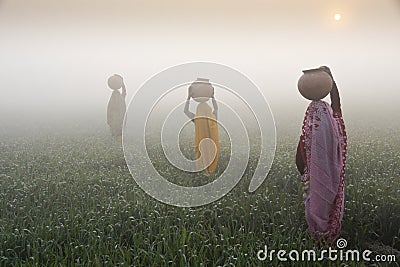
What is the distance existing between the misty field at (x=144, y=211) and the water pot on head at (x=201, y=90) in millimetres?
307

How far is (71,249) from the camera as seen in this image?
1.57 metres

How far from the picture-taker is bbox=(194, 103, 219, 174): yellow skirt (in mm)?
1720

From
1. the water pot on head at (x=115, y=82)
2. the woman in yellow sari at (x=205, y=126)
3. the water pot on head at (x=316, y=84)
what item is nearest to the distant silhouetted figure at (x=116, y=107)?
the water pot on head at (x=115, y=82)

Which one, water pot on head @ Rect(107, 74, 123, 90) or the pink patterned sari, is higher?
water pot on head @ Rect(107, 74, 123, 90)

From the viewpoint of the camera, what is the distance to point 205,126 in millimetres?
1723

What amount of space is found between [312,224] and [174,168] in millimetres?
556

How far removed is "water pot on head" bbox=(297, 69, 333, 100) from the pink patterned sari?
0.04 meters

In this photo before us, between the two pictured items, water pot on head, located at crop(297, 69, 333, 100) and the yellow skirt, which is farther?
the yellow skirt

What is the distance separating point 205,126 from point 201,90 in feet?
0.46

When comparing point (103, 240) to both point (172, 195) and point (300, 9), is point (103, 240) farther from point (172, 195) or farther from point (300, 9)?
point (300, 9)

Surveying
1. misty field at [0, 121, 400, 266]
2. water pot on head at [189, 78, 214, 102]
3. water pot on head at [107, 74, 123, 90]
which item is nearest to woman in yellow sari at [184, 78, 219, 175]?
water pot on head at [189, 78, 214, 102]

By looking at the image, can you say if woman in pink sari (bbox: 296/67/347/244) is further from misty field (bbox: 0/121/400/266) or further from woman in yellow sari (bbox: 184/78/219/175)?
woman in yellow sari (bbox: 184/78/219/175)

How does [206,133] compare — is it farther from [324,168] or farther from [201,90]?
[324,168]

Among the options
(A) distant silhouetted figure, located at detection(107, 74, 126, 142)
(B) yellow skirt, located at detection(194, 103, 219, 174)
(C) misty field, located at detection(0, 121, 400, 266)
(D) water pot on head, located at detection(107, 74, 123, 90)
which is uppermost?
(D) water pot on head, located at detection(107, 74, 123, 90)
